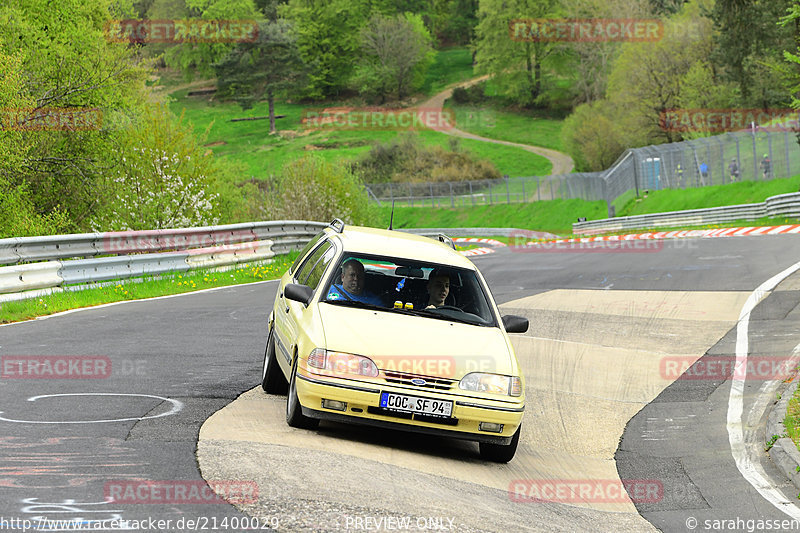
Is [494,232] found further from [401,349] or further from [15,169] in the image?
[401,349]

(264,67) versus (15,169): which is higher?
(15,169)

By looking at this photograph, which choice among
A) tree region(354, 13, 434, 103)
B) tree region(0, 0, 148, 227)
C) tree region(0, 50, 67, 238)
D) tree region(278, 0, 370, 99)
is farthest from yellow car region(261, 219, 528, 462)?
tree region(278, 0, 370, 99)

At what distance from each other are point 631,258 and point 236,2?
131 m

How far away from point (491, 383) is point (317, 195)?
29219 millimetres

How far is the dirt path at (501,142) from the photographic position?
103m

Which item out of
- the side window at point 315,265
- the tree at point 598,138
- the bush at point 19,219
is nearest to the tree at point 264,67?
the tree at point 598,138

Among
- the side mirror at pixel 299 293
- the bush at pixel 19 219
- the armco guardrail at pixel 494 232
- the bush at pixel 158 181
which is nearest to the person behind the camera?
the side mirror at pixel 299 293

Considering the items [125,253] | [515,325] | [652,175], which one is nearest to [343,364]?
[515,325]

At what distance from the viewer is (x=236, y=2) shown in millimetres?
148625

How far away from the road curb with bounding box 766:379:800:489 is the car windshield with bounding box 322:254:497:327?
103 inches

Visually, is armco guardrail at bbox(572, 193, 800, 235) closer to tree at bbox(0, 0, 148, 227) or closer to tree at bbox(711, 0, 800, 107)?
tree at bbox(711, 0, 800, 107)

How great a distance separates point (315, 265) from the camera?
9617 mm

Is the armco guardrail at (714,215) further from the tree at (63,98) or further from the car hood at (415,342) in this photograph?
the car hood at (415,342)

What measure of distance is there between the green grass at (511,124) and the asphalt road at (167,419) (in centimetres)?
10175
